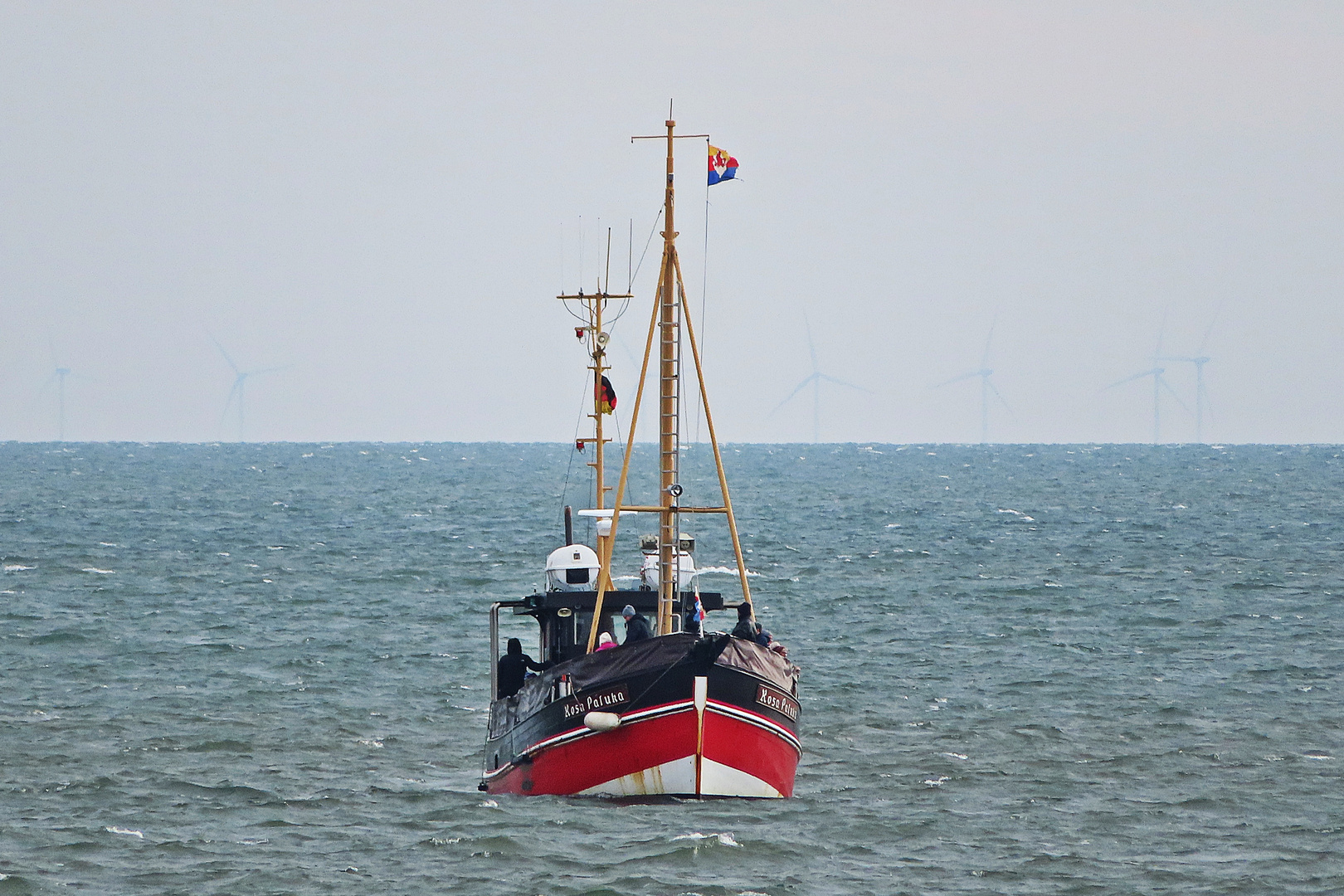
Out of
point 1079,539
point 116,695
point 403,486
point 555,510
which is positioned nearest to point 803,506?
point 555,510

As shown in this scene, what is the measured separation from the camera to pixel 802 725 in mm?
33656

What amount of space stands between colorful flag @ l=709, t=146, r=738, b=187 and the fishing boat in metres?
0.43

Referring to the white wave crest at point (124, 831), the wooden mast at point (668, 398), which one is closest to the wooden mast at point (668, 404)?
the wooden mast at point (668, 398)

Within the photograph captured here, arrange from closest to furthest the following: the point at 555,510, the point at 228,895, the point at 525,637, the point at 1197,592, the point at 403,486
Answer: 1. the point at 228,895
2. the point at 525,637
3. the point at 1197,592
4. the point at 555,510
5. the point at 403,486

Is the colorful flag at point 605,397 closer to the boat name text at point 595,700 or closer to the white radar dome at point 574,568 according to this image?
the white radar dome at point 574,568

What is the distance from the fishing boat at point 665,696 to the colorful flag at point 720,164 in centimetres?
43

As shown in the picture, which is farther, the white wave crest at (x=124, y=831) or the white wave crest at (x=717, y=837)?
the white wave crest at (x=124, y=831)

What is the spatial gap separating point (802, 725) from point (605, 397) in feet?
27.1

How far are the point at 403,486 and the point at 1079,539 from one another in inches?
2983

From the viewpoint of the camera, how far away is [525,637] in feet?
151

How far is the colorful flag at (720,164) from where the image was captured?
2517 cm

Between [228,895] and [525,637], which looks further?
[525,637]

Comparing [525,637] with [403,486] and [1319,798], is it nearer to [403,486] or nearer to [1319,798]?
[1319,798]

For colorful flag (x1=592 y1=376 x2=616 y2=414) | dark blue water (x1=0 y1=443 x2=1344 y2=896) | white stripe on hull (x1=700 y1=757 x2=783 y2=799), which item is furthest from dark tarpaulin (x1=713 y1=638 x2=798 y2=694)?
colorful flag (x1=592 y1=376 x2=616 y2=414)
